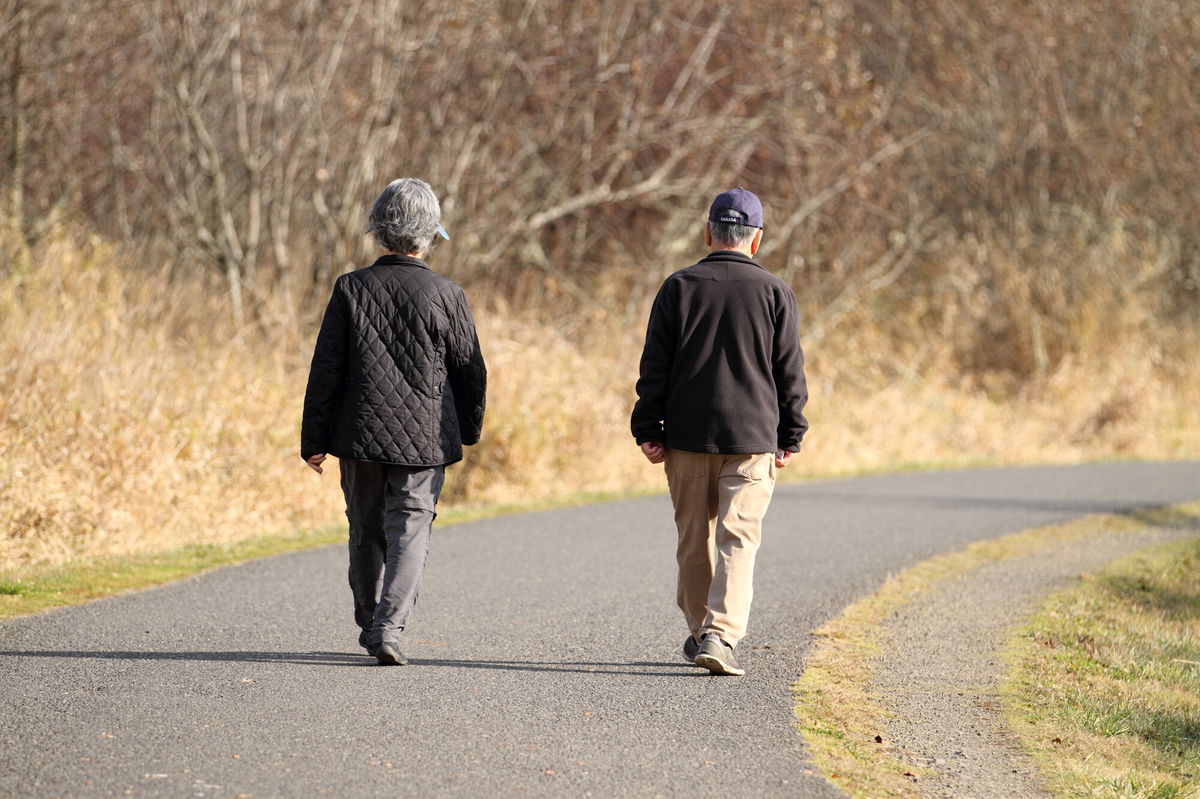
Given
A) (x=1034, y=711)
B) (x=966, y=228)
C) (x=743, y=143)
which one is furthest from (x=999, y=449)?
(x=1034, y=711)

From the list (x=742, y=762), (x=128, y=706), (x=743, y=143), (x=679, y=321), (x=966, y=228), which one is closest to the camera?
(x=742, y=762)

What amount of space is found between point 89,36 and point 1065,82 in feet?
61.9

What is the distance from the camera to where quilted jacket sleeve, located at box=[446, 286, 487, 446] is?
20.1 ft

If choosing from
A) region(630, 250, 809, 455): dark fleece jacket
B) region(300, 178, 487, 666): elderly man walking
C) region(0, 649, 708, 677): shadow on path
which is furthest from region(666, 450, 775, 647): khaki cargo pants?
region(300, 178, 487, 666): elderly man walking

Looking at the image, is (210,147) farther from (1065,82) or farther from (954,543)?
(1065,82)

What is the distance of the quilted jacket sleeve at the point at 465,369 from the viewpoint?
6.11 meters

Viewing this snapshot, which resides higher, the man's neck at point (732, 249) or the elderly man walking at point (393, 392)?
the man's neck at point (732, 249)

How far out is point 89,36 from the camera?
51.5 feet

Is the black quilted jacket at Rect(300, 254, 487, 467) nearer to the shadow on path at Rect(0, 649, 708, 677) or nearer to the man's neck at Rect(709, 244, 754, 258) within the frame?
the shadow on path at Rect(0, 649, 708, 677)

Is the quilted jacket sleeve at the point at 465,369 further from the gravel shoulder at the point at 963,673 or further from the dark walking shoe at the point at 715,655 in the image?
the gravel shoulder at the point at 963,673

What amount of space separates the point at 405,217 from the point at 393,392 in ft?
2.26

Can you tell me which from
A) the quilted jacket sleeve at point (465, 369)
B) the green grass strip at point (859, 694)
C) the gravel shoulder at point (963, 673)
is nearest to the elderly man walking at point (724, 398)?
the green grass strip at point (859, 694)

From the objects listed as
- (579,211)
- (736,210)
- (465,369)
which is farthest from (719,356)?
(579,211)

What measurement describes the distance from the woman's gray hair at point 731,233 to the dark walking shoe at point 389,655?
206 centimetres
